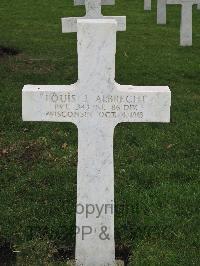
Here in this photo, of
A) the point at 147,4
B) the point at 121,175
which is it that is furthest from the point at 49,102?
the point at 147,4

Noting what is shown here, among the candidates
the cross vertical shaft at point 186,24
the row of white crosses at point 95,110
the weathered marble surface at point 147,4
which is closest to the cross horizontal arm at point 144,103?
the row of white crosses at point 95,110

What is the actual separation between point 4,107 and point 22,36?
587cm

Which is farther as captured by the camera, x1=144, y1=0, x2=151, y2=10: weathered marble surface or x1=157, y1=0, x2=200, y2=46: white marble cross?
x1=144, y1=0, x2=151, y2=10: weathered marble surface

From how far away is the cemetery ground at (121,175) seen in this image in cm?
419

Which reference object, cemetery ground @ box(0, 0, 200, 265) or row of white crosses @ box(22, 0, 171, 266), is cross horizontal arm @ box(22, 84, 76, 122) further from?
cemetery ground @ box(0, 0, 200, 265)

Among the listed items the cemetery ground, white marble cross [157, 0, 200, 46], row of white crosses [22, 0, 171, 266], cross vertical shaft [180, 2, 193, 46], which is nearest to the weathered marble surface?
white marble cross [157, 0, 200, 46]

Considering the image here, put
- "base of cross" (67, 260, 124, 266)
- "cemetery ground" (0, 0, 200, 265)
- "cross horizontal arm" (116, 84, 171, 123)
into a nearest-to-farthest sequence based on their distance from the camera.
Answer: "cross horizontal arm" (116, 84, 171, 123) < "base of cross" (67, 260, 124, 266) < "cemetery ground" (0, 0, 200, 265)

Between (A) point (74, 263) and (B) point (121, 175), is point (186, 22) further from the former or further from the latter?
(A) point (74, 263)

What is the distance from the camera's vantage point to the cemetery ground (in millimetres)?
4188

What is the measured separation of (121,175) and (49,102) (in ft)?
5.91

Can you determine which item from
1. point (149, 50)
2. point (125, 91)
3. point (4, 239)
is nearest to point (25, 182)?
point (4, 239)

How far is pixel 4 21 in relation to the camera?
1501cm

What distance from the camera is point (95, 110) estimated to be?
146 inches

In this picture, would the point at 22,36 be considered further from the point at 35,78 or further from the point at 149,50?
the point at 35,78
